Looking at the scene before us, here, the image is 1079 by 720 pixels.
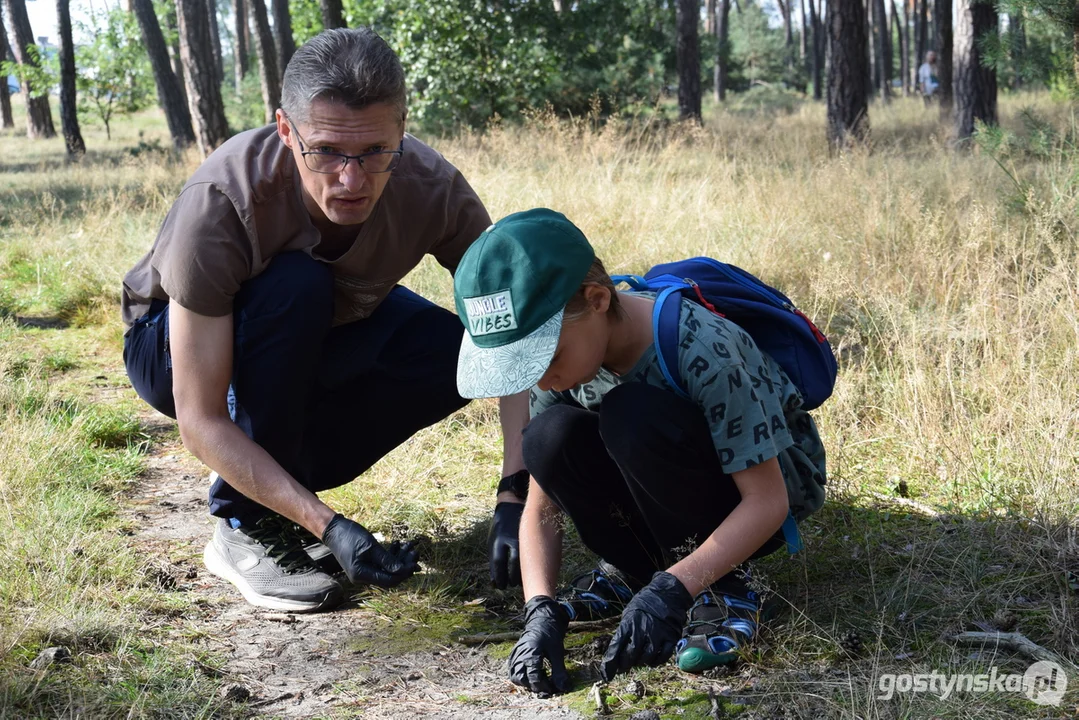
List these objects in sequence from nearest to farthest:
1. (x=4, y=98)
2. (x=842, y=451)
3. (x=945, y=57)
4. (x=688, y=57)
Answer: (x=842, y=451)
(x=688, y=57)
(x=945, y=57)
(x=4, y=98)

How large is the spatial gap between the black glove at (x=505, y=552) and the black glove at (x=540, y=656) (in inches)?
12.1

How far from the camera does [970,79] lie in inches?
371

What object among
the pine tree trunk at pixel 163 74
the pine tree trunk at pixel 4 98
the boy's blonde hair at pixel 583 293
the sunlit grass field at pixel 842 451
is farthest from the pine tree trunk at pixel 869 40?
the pine tree trunk at pixel 4 98

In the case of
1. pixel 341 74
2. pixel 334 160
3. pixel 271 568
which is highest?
pixel 341 74

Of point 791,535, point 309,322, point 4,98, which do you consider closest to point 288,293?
point 309,322

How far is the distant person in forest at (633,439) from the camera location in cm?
182

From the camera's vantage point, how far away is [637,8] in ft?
48.0

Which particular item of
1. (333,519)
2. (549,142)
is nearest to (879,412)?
(333,519)

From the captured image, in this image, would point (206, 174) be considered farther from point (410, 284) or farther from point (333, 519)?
point (410, 284)

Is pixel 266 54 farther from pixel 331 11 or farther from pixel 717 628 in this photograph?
pixel 717 628

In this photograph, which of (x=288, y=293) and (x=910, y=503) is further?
(x=910, y=503)

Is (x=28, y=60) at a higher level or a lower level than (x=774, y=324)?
higher

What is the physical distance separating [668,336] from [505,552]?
29.7 inches

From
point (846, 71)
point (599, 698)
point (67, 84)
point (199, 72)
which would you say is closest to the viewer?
point (599, 698)
